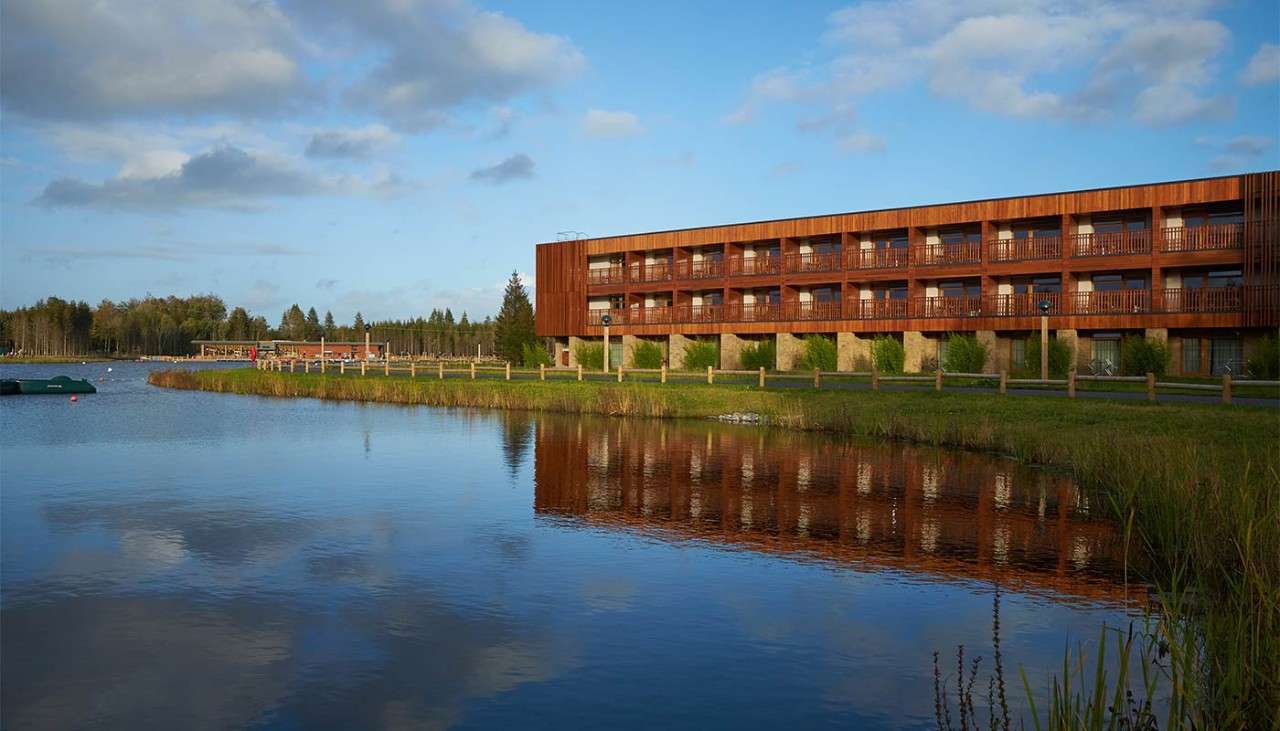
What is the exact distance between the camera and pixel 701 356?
5803 cm

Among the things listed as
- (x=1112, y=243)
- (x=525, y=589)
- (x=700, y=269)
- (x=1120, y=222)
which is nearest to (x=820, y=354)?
(x=700, y=269)

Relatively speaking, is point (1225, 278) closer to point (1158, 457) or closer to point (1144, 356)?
point (1144, 356)

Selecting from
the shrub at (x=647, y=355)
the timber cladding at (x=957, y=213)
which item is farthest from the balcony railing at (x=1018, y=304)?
the shrub at (x=647, y=355)

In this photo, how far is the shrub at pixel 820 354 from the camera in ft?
174

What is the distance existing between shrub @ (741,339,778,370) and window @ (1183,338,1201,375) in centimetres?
2067

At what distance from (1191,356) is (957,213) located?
1282 cm

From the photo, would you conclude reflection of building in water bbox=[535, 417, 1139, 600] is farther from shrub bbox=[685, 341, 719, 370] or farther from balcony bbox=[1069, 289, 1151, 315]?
shrub bbox=[685, 341, 719, 370]

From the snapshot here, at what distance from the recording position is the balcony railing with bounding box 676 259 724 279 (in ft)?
198

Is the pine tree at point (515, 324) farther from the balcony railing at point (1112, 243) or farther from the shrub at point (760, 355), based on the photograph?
the balcony railing at point (1112, 243)

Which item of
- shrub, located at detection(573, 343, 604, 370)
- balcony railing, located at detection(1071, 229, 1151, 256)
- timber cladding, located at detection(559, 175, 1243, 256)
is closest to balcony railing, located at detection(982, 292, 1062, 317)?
balcony railing, located at detection(1071, 229, 1151, 256)

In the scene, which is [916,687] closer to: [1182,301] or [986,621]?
[986,621]

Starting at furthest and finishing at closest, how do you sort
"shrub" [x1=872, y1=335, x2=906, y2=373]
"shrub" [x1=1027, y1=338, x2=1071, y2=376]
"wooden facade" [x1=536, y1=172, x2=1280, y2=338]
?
"shrub" [x1=872, y1=335, x2=906, y2=373], "shrub" [x1=1027, y1=338, x2=1071, y2=376], "wooden facade" [x1=536, y1=172, x2=1280, y2=338]

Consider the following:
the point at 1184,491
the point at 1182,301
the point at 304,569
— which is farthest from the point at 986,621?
the point at 1182,301

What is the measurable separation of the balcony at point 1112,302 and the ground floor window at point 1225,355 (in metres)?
3.36
